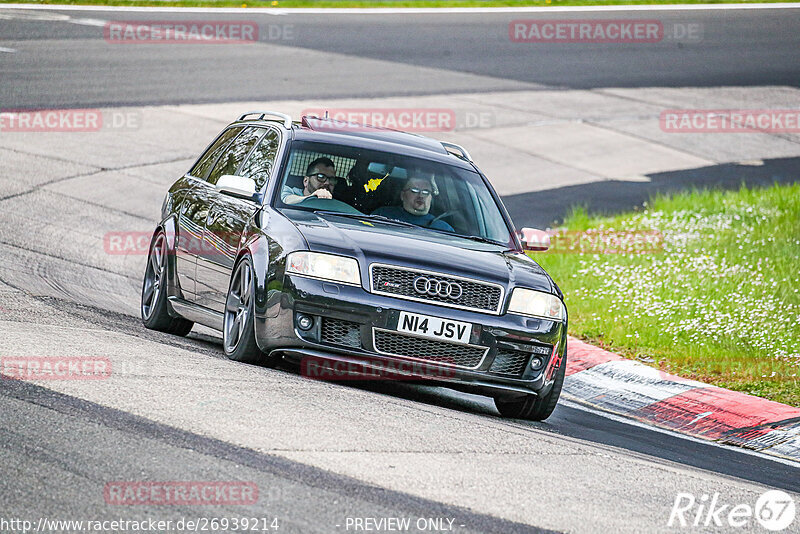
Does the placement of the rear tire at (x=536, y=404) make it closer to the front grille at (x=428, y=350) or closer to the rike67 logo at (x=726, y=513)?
the front grille at (x=428, y=350)

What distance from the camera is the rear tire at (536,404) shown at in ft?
26.8

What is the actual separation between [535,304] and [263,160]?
2346mm

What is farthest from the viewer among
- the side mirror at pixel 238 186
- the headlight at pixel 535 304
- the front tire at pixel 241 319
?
the side mirror at pixel 238 186

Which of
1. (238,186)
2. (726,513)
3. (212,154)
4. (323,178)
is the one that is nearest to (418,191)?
(323,178)

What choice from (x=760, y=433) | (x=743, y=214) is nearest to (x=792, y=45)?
(x=743, y=214)

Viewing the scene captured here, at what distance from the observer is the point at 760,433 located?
875cm

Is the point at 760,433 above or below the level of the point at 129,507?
below

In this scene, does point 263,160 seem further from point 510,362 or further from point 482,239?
point 510,362

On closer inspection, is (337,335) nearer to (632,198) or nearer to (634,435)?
(634,435)

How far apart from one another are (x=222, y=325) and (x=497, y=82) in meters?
17.7

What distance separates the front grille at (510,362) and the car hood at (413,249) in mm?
411

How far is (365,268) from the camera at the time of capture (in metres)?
7.57

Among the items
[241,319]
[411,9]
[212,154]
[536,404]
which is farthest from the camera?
[411,9]

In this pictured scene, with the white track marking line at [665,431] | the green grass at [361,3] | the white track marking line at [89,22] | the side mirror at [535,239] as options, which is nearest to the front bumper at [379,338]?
the side mirror at [535,239]
